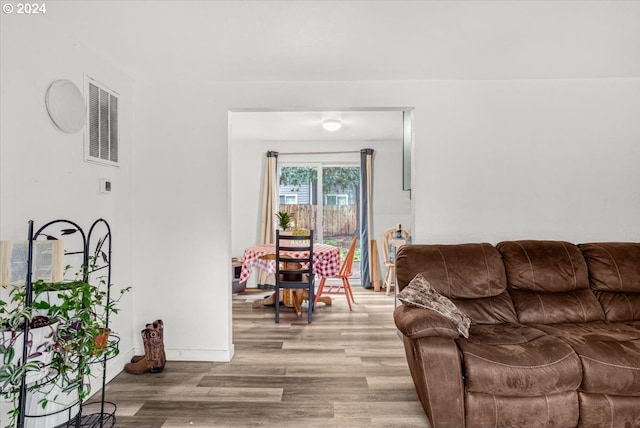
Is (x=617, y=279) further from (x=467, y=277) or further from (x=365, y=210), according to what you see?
(x=365, y=210)

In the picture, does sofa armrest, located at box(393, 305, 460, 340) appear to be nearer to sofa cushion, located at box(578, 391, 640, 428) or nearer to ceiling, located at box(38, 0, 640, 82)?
sofa cushion, located at box(578, 391, 640, 428)

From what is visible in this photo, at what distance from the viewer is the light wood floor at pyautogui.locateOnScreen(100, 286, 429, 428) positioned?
6.73 feet

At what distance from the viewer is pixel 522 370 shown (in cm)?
176

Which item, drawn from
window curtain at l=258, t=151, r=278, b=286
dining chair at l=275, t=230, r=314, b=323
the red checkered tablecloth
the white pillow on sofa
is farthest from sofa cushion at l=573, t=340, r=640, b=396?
window curtain at l=258, t=151, r=278, b=286

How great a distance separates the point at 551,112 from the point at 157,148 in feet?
10.6

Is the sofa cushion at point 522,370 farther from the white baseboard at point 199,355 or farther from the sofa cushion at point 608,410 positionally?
the white baseboard at point 199,355

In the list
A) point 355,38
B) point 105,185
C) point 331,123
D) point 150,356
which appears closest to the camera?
point 355,38

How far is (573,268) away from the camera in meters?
2.42

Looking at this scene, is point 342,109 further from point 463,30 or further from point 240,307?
point 240,307

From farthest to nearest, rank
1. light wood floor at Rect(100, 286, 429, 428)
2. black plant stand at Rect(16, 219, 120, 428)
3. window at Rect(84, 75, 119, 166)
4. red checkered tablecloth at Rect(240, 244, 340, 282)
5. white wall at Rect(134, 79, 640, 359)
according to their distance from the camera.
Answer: red checkered tablecloth at Rect(240, 244, 340, 282)
white wall at Rect(134, 79, 640, 359)
window at Rect(84, 75, 119, 166)
light wood floor at Rect(100, 286, 429, 428)
black plant stand at Rect(16, 219, 120, 428)

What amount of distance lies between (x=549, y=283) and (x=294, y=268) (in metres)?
2.55

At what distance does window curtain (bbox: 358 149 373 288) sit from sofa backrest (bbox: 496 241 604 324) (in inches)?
120

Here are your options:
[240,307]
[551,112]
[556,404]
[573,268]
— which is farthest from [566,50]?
[240,307]

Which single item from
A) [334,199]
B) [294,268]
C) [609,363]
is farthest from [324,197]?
[609,363]
